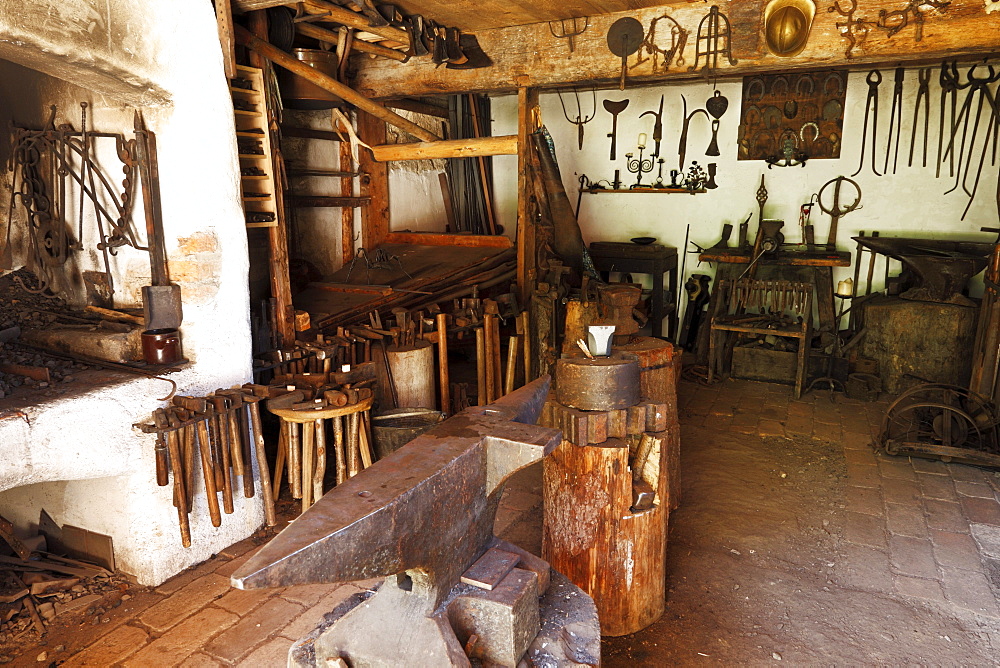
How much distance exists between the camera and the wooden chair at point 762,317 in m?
6.73

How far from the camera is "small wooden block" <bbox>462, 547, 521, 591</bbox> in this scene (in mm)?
1803

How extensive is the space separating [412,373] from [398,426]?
1.64ft

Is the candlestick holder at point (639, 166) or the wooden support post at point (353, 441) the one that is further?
the candlestick holder at point (639, 166)

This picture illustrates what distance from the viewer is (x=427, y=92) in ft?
18.4

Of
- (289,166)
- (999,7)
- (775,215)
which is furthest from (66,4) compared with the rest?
(775,215)

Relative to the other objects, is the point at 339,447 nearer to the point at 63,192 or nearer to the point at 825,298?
the point at 63,192

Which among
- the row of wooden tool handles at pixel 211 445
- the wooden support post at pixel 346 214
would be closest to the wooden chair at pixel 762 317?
the wooden support post at pixel 346 214

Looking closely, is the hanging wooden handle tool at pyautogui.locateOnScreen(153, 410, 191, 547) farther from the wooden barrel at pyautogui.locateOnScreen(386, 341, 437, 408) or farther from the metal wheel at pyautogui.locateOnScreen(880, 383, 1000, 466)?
the metal wheel at pyautogui.locateOnScreen(880, 383, 1000, 466)

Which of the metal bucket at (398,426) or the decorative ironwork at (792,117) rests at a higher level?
the decorative ironwork at (792,117)

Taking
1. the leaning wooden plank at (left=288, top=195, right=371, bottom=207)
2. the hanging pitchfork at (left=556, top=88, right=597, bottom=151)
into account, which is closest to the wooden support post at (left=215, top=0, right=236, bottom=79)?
the leaning wooden plank at (left=288, top=195, right=371, bottom=207)

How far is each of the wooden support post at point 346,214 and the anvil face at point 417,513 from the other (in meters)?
4.87

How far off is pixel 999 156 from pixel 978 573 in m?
4.95

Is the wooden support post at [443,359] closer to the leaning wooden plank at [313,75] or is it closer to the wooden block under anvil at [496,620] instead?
the leaning wooden plank at [313,75]

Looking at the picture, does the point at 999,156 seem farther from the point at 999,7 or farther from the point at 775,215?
the point at 999,7
